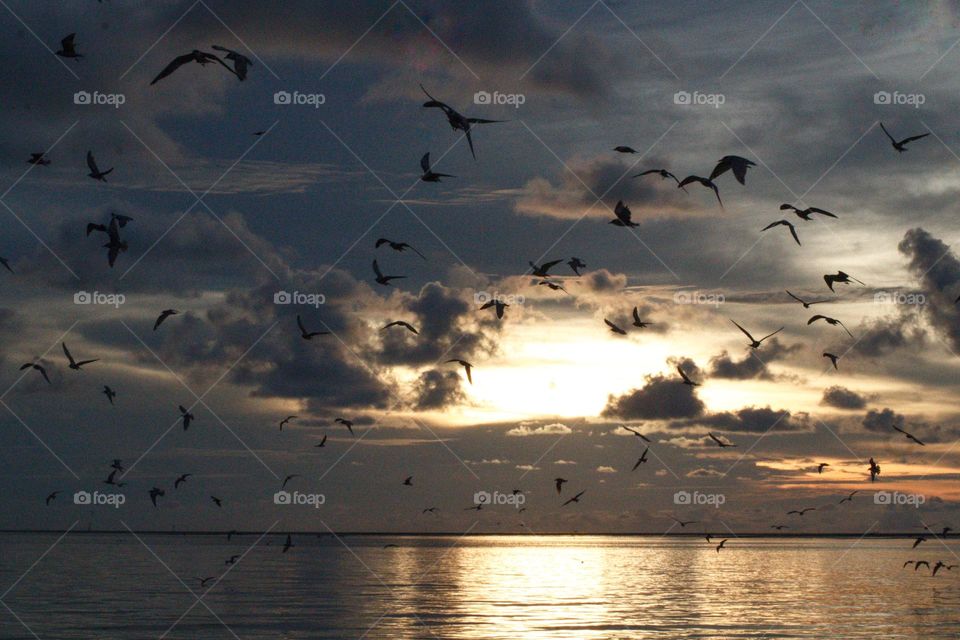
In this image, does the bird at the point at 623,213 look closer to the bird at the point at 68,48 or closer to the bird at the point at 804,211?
the bird at the point at 804,211

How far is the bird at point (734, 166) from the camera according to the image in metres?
30.3

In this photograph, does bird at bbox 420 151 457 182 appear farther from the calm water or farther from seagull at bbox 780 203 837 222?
the calm water

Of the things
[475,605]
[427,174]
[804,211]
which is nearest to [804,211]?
[804,211]

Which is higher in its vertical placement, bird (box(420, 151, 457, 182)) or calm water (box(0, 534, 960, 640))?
bird (box(420, 151, 457, 182))

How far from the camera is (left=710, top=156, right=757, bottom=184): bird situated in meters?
30.3

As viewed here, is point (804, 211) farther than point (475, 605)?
No

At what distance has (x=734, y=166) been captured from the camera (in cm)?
3069

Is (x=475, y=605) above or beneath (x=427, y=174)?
beneath

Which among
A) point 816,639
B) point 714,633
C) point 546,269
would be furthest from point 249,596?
point 546,269

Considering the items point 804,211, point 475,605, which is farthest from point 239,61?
point 475,605

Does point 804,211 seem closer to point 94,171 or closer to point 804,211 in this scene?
point 804,211

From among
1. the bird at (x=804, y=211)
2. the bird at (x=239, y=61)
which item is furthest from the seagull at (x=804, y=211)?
the bird at (x=239, y=61)

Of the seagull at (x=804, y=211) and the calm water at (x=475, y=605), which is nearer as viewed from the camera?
the seagull at (x=804, y=211)

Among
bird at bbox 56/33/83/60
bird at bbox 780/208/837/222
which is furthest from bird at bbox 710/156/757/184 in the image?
bird at bbox 56/33/83/60
